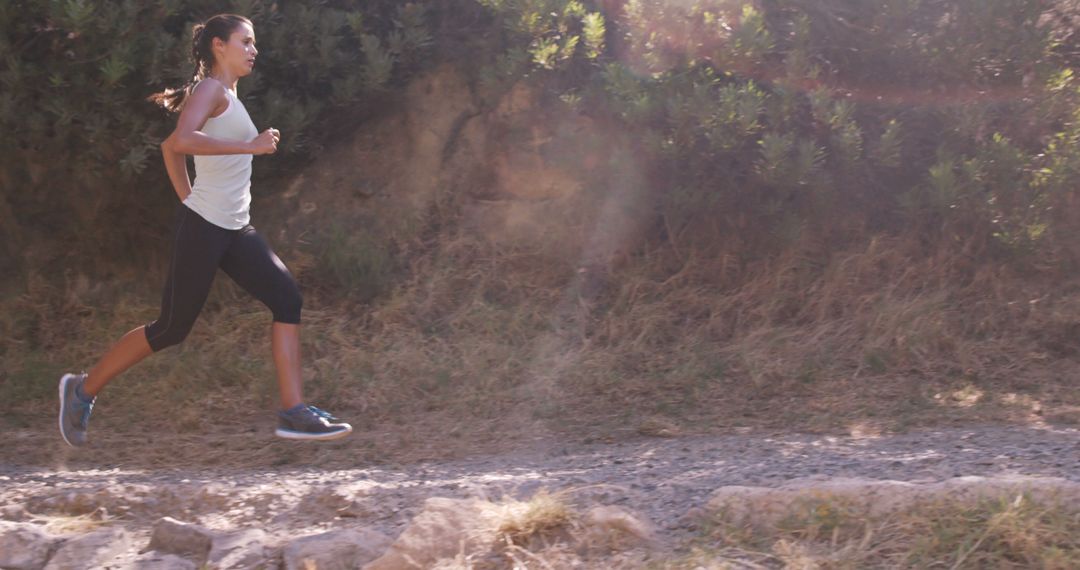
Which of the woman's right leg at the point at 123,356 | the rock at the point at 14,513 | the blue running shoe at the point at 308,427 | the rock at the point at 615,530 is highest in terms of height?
the woman's right leg at the point at 123,356

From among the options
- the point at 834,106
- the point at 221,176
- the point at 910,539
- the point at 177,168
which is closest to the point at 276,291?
the point at 221,176

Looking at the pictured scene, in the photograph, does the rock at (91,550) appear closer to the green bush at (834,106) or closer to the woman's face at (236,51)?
the woman's face at (236,51)

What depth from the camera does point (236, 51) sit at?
180 inches

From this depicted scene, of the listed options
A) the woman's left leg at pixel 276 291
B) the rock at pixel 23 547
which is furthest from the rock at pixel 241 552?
the woman's left leg at pixel 276 291

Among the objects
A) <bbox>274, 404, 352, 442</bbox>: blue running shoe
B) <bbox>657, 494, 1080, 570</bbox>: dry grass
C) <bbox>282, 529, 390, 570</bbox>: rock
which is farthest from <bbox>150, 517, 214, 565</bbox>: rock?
<bbox>657, 494, 1080, 570</bbox>: dry grass

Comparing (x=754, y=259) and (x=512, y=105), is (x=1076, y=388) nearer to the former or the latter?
(x=754, y=259)

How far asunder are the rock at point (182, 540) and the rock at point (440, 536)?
0.62 metres

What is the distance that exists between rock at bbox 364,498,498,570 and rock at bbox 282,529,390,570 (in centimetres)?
8

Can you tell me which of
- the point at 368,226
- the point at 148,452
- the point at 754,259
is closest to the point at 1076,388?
the point at 754,259

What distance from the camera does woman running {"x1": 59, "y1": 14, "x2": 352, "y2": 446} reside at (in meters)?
4.45

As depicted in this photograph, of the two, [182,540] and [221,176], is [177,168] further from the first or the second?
[182,540]

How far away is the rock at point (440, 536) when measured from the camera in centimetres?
352

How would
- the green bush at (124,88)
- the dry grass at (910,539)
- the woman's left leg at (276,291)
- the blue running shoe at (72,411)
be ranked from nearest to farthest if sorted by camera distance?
the dry grass at (910,539) → the woman's left leg at (276,291) → the blue running shoe at (72,411) → the green bush at (124,88)

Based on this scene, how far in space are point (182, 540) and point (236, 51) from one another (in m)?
1.97
